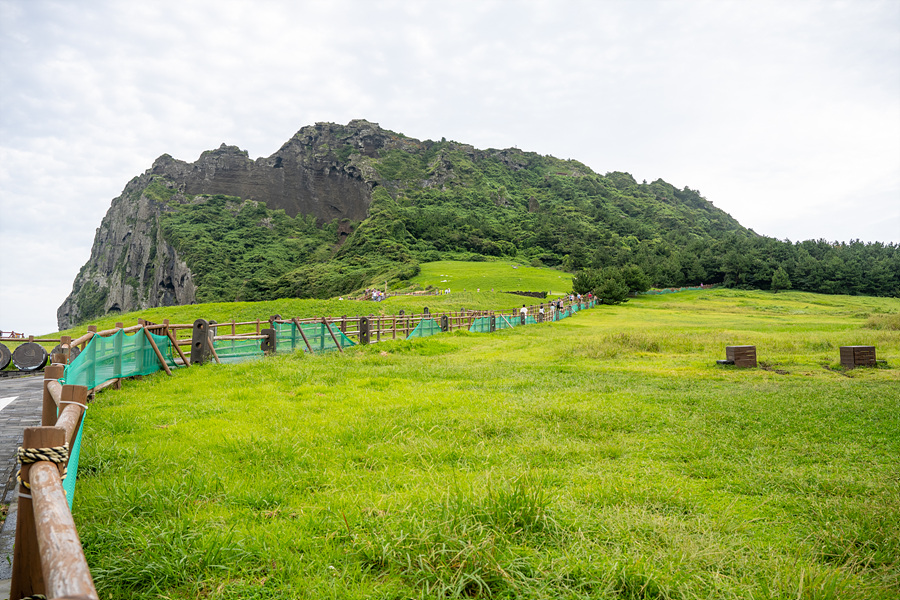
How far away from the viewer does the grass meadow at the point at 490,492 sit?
312cm

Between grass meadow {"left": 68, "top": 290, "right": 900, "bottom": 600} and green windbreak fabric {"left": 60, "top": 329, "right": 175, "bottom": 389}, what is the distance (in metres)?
0.59

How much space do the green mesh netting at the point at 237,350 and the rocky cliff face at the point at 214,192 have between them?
528 feet

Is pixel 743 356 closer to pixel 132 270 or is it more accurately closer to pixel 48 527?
pixel 48 527

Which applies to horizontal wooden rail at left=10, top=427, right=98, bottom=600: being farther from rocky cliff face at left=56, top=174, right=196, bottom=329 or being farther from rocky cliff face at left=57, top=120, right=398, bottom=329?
rocky cliff face at left=57, top=120, right=398, bottom=329

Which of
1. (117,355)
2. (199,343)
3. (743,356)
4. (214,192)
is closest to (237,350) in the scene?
(199,343)

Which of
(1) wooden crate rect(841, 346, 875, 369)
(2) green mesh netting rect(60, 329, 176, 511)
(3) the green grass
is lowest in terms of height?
(1) wooden crate rect(841, 346, 875, 369)

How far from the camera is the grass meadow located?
312cm

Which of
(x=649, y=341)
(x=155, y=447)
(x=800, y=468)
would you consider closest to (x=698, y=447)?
(x=800, y=468)

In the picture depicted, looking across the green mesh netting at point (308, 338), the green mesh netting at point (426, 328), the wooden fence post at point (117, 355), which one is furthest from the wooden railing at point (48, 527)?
the green mesh netting at point (426, 328)

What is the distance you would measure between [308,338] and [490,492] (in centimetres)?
1474

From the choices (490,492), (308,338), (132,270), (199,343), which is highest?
(132,270)

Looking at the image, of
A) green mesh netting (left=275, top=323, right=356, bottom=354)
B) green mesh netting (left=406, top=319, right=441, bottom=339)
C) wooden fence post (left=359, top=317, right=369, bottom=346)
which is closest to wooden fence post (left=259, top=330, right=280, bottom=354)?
green mesh netting (left=275, top=323, right=356, bottom=354)

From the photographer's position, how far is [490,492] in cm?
383

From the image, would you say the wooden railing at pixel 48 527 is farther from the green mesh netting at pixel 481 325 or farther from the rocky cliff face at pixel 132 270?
the rocky cliff face at pixel 132 270
